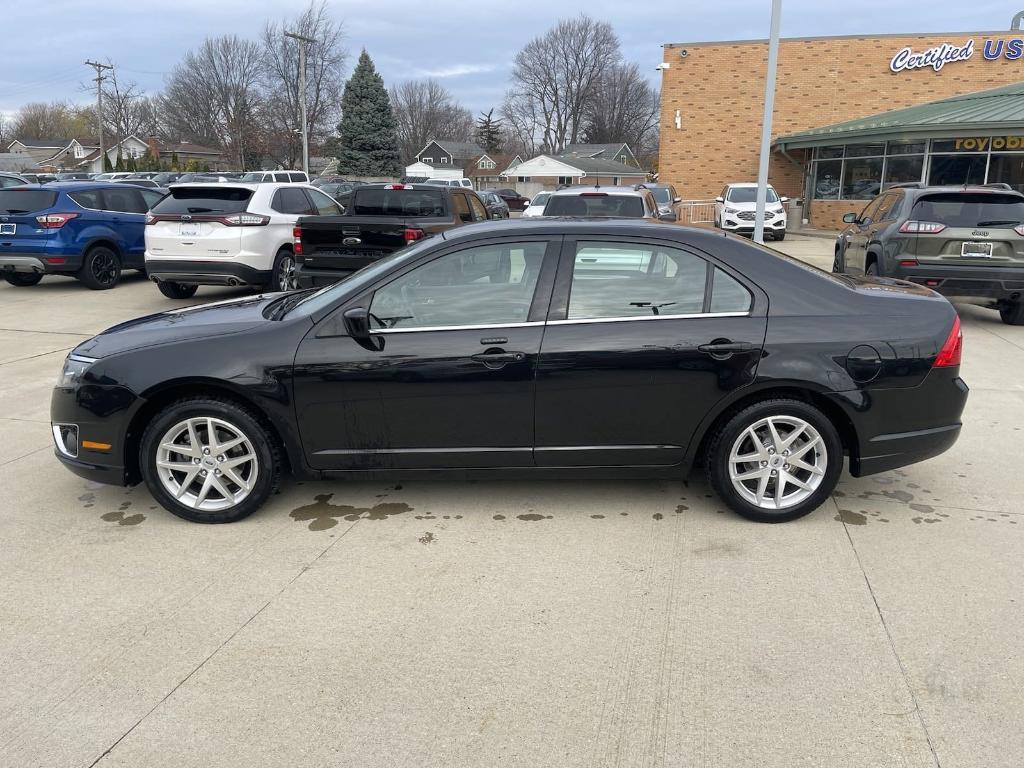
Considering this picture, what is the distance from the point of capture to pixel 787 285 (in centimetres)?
412

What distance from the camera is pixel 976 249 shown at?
30.4ft

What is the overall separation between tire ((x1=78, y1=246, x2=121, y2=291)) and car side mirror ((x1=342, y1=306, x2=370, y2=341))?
10.1 metres

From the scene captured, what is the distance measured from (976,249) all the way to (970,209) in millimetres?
545

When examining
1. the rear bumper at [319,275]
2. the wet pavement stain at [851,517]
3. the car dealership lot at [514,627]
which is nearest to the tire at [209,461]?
the car dealership lot at [514,627]

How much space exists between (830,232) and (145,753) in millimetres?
26668

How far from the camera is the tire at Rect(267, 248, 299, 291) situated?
10867 millimetres

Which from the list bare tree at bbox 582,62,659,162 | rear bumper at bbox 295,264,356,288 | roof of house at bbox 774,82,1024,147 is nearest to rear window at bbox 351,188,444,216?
rear bumper at bbox 295,264,356,288

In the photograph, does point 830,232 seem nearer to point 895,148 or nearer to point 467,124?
point 895,148

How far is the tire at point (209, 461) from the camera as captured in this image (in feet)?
13.4

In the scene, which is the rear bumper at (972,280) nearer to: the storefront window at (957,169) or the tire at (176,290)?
the tire at (176,290)

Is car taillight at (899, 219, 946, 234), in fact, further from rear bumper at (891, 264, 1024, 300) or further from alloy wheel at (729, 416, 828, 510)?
alloy wheel at (729, 416, 828, 510)

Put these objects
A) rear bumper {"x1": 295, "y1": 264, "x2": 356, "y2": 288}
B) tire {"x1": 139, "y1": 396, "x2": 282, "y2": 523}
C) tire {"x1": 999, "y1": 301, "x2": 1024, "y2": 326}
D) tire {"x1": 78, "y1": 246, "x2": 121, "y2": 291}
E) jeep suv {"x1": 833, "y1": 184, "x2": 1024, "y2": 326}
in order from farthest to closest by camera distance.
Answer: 1. tire {"x1": 78, "y1": 246, "x2": 121, "y2": 291}
2. tire {"x1": 999, "y1": 301, "x2": 1024, "y2": 326}
3. rear bumper {"x1": 295, "y1": 264, "x2": 356, "y2": 288}
4. jeep suv {"x1": 833, "y1": 184, "x2": 1024, "y2": 326}
5. tire {"x1": 139, "y1": 396, "x2": 282, "y2": 523}

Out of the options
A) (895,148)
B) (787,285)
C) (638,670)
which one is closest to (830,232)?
(895,148)

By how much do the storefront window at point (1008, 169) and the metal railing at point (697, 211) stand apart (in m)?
8.14
